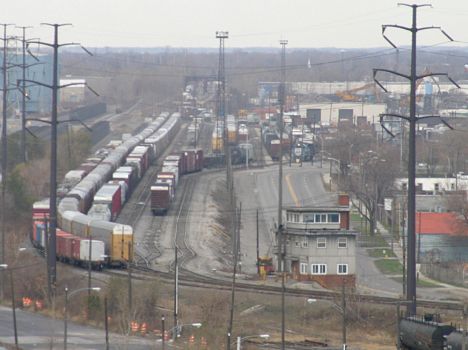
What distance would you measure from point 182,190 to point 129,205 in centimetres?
733

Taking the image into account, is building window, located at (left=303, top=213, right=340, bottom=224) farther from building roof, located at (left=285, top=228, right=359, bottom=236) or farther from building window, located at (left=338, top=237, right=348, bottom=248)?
building window, located at (left=338, top=237, right=348, bottom=248)

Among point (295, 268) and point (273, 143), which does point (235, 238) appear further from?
point (273, 143)

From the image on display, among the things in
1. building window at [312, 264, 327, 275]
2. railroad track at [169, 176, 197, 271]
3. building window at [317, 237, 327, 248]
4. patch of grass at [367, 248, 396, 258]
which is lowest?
patch of grass at [367, 248, 396, 258]

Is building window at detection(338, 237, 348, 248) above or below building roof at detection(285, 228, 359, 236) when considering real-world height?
below

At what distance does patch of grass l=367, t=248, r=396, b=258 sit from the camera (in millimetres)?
45125

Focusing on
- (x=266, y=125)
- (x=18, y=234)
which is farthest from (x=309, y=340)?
(x=266, y=125)

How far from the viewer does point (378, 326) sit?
2956 cm

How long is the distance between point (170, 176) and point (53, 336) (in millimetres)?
26887

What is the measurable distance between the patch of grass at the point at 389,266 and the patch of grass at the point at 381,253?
0.97 meters

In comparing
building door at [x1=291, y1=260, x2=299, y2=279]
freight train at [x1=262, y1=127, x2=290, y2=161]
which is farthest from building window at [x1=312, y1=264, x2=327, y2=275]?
freight train at [x1=262, y1=127, x2=290, y2=161]

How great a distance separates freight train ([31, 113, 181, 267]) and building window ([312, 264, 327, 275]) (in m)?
5.24

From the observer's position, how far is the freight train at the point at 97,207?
121 feet

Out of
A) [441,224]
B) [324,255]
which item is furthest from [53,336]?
[441,224]

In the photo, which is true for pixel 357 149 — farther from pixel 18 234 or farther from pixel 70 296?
pixel 70 296
